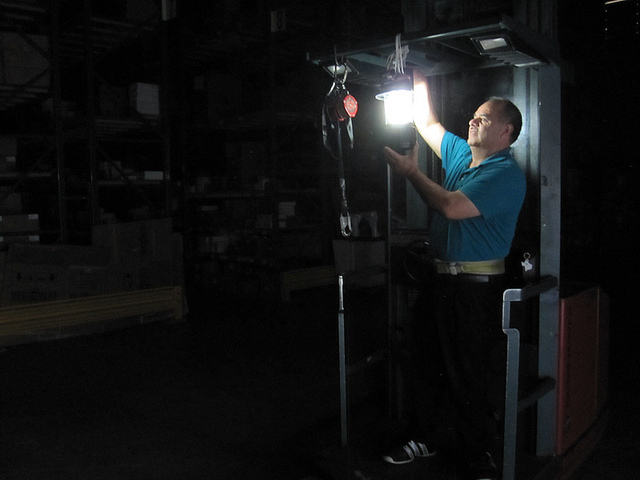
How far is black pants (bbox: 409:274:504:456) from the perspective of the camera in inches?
122

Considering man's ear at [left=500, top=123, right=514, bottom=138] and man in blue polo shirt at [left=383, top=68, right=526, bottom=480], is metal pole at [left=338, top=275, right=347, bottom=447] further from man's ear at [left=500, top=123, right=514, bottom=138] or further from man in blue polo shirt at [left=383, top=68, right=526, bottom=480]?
man's ear at [left=500, top=123, right=514, bottom=138]

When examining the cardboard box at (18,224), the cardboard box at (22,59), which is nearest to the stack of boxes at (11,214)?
the cardboard box at (18,224)

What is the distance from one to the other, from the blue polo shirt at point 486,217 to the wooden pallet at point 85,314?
16.3 ft

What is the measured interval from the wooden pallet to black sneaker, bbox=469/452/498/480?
5195mm

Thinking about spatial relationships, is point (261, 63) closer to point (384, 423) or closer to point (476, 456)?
point (384, 423)

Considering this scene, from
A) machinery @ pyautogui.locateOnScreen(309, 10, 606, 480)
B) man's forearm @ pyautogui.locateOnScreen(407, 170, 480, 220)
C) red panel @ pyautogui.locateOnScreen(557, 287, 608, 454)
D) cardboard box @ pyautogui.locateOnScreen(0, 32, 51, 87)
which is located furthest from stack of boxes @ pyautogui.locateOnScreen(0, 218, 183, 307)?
red panel @ pyautogui.locateOnScreen(557, 287, 608, 454)

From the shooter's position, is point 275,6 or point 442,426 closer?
point 442,426

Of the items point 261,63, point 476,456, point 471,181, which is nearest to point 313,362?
point 476,456

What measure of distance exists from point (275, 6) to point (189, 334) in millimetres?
4712

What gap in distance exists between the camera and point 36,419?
4508 mm

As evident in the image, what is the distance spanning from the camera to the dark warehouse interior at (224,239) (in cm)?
396

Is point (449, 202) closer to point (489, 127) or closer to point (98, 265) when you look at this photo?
point (489, 127)

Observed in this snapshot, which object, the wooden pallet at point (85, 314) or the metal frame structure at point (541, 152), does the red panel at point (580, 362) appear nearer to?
the metal frame structure at point (541, 152)

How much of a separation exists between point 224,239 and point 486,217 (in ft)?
23.4
